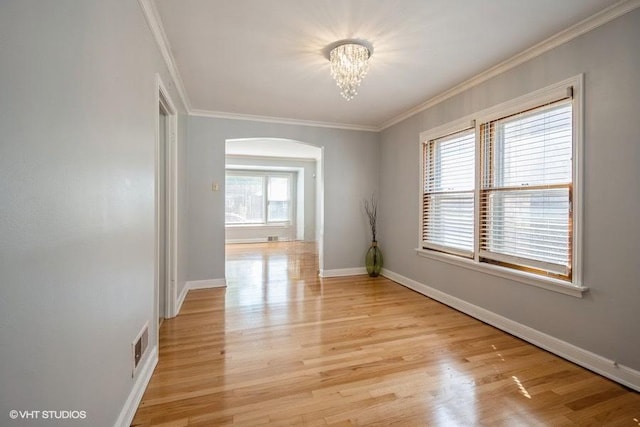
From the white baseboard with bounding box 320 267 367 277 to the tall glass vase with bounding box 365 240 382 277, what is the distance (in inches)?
5.5

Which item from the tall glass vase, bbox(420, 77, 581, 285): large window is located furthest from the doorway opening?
bbox(420, 77, 581, 285): large window

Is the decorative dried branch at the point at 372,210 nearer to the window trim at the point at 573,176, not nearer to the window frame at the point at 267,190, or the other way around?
the window trim at the point at 573,176

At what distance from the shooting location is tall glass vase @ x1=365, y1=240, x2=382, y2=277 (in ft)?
15.7

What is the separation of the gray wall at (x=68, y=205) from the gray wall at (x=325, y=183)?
2447 millimetres

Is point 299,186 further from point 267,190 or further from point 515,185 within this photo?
point 515,185

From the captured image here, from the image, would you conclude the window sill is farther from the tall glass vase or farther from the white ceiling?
the white ceiling

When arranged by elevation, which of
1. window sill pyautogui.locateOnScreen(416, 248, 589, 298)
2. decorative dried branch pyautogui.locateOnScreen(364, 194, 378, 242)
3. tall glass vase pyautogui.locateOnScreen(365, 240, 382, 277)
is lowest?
tall glass vase pyautogui.locateOnScreen(365, 240, 382, 277)

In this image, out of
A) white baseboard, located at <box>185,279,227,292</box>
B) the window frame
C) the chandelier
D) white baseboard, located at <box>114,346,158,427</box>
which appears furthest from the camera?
the window frame

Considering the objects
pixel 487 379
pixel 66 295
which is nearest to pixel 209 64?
pixel 66 295

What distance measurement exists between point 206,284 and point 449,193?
349 centimetres

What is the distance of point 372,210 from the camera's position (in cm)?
496

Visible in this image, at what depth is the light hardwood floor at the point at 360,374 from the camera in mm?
1637

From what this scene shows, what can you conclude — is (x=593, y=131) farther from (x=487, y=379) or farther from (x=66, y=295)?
(x=66, y=295)

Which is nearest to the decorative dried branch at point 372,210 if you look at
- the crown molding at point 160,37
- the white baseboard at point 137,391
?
the crown molding at point 160,37
